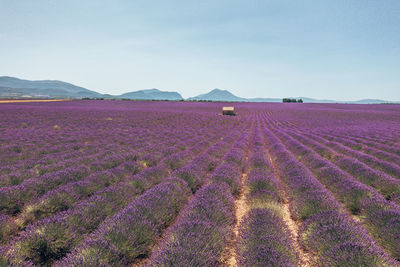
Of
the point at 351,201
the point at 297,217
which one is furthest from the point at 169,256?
the point at 351,201

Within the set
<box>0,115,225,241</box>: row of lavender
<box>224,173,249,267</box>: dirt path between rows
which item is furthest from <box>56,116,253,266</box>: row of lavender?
<box>0,115,225,241</box>: row of lavender

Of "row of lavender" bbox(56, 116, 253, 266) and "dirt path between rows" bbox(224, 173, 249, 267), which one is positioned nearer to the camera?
"row of lavender" bbox(56, 116, 253, 266)

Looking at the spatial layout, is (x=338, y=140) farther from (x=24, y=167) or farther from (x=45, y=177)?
(x=24, y=167)

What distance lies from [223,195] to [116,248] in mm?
2164

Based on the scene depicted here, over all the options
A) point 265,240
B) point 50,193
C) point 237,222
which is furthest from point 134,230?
point 50,193

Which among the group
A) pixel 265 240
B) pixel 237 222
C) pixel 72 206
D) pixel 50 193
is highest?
pixel 265 240

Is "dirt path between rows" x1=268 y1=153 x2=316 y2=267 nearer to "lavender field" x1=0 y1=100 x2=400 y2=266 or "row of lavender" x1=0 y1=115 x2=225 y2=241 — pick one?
"lavender field" x1=0 y1=100 x2=400 y2=266

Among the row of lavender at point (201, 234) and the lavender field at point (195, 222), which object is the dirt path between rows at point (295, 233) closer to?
the lavender field at point (195, 222)

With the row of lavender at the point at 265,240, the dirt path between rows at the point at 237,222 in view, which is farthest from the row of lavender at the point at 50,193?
the row of lavender at the point at 265,240

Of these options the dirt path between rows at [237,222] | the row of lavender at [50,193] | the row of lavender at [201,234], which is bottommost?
the dirt path between rows at [237,222]

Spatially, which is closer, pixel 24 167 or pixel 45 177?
pixel 45 177

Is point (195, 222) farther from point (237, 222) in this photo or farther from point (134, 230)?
point (237, 222)

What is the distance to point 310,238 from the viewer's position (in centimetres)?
281

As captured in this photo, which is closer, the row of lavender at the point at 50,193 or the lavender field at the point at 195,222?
the lavender field at the point at 195,222
